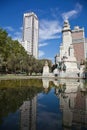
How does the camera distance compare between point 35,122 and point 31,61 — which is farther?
point 31,61

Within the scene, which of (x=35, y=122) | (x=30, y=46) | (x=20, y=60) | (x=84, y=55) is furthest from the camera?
(x=30, y=46)

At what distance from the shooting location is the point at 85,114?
7016mm

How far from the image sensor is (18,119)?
20.6 feet

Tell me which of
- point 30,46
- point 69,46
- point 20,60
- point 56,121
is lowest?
point 56,121

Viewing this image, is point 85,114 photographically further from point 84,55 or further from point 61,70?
point 84,55

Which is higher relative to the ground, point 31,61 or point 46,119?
point 31,61

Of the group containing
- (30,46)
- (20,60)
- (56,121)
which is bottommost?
(56,121)

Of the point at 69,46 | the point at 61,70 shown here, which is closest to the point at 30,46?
the point at 69,46

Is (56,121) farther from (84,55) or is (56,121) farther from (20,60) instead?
(84,55)

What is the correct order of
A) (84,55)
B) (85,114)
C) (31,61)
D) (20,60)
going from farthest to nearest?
(84,55) → (31,61) → (20,60) → (85,114)

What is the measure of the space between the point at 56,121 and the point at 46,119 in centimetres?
41

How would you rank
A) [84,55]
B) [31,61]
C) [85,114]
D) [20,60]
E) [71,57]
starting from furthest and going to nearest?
[84,55]
[31,61]
[71,57]
[20,60]
[85,114]

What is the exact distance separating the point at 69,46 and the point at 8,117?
6806cm

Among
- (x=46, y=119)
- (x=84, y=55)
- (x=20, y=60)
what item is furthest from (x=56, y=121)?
(x=84, y=55)
